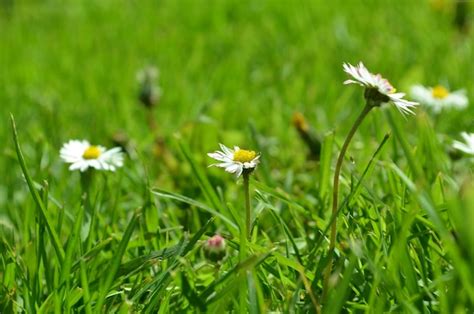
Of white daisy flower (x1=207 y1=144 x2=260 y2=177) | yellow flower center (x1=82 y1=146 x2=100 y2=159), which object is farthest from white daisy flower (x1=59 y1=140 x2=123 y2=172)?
white daisy flower (x1=207 y1=144 x2=260 y2=177)

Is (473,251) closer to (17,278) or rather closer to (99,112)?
(17,278)

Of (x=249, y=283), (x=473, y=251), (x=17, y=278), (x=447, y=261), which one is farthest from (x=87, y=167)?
(x=473, y=251)

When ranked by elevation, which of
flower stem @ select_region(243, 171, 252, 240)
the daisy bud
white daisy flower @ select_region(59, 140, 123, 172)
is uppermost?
flower stem @ select_region(243, 171, 252, 240)

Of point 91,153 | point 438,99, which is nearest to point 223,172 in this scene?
point 91,153

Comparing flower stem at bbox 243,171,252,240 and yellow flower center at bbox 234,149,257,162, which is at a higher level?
yellow flower center at bbox 234,149,257,162

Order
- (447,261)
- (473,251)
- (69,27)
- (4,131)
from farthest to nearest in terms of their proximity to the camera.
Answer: (69,27)
(4,131)
(447,261)
(473,251)

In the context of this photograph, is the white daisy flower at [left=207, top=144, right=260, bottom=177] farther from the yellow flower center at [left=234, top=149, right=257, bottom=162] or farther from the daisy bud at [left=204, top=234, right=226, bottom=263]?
the daisy bud at [left=204, top=234, right=226, bottom=263]

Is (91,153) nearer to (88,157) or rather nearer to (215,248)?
(88,157)
